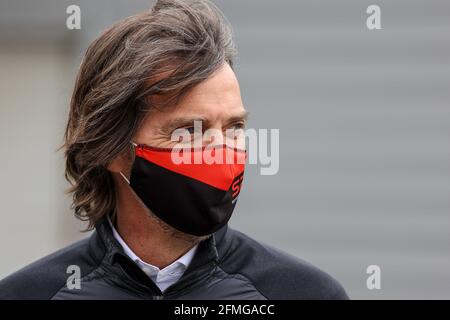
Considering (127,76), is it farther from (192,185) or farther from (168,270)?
(168,270)

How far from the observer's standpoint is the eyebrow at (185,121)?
257cm

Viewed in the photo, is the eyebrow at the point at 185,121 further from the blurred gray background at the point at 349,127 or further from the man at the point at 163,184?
the blurred gray background at the point at 349,127

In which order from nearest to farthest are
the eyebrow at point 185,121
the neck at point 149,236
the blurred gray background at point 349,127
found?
the eyebrow at point 185,121 → the neck at point 149,236 → the blurred gray background at point 349,127

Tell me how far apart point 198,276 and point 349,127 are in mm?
2879

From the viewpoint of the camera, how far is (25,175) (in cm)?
559

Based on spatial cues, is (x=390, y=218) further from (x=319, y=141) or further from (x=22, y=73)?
(x=22, y=73)

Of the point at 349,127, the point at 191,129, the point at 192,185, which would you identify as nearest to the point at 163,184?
the point at 192,185

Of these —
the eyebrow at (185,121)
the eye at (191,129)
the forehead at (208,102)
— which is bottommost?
the eye at (191,129)

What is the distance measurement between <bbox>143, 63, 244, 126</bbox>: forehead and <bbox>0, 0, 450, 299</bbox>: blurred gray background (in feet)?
8.57

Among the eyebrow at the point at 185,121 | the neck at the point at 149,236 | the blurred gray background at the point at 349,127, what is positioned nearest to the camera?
the eyebrow at the point at 185,121

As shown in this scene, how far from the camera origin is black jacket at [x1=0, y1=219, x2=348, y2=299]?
2641mm

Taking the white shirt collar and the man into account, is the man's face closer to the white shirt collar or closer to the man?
the man

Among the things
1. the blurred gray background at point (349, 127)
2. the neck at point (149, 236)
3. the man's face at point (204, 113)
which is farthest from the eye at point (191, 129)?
the blurred gray background at point (349, 127)

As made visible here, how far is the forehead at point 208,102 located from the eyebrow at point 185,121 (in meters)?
0.01
